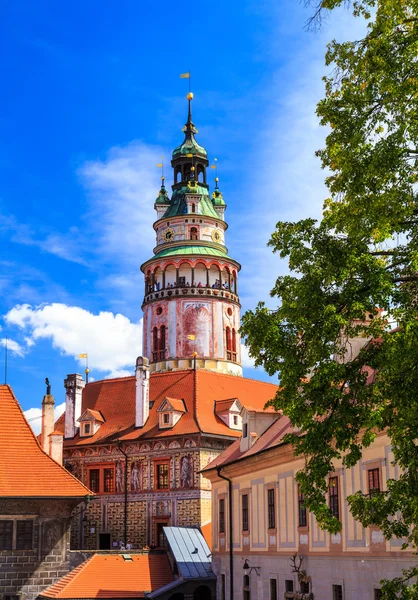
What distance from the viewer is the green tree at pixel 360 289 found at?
36.7ft

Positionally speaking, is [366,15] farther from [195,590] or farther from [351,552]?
[195,590]

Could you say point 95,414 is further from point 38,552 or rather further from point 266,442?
point 266,442

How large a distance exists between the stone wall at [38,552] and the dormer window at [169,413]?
11.8m

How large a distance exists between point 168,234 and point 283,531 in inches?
1447

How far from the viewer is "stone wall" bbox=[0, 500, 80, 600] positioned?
28.4 meters

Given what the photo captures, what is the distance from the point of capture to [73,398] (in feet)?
150

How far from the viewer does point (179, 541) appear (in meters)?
32.8

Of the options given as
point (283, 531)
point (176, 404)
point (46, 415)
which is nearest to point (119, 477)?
point (176, 404)

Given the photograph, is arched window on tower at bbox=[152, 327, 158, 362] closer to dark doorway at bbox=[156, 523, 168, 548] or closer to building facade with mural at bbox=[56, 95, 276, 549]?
building facade with mural at bbox=[56, 95, 276, 549]

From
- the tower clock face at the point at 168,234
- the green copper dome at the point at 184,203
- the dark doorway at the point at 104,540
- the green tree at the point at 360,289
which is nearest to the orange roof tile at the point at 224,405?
the dark doorway at the point at 104,540

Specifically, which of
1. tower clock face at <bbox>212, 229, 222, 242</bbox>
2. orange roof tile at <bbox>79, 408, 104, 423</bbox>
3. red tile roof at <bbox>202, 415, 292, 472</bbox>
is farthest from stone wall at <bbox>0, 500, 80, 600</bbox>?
tower clock face at <bbox>212, 229, 222, 242</bbox>

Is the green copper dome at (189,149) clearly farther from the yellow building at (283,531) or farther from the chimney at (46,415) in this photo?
the yellow building at (283,531)

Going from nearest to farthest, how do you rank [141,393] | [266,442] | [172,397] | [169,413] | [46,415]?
[266,442] < [46,415] < [169,413] < [141,393] < [172,397]

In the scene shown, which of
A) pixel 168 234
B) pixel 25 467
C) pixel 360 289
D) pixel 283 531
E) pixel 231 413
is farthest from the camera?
pixel 168 234
